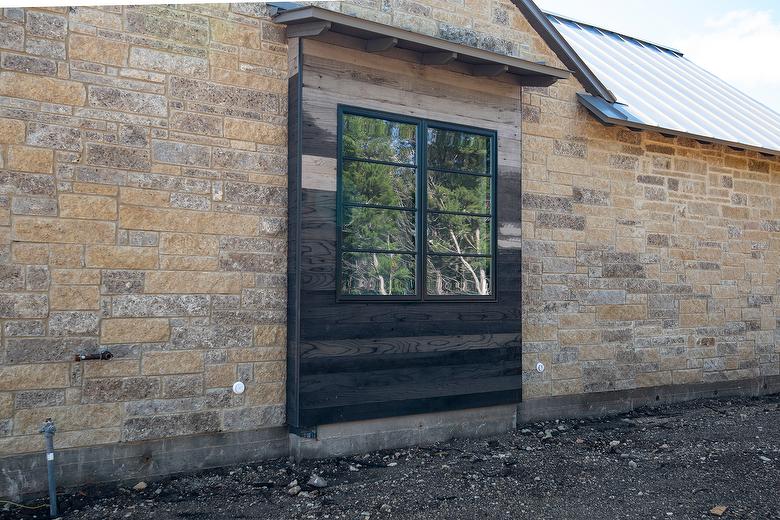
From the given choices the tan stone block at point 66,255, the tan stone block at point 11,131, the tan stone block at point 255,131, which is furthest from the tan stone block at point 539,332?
the tan stone block at point 11,131

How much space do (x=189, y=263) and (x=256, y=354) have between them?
0.91 m

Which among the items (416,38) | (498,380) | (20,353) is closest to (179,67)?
(416,38)

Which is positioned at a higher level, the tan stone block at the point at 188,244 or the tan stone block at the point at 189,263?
the tan stone block at the point at 188,244

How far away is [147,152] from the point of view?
491 centimetres

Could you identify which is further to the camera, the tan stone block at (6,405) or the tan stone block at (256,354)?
the tan stone block at (256,354)

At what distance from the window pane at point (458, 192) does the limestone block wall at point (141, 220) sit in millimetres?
1392

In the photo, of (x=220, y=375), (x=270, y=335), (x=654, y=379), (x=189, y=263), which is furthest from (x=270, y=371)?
(x=654, y=379)

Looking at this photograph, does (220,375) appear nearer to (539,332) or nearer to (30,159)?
(30,159)

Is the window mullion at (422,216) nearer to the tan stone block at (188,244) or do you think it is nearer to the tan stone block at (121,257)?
the tan stone block at (188,244)

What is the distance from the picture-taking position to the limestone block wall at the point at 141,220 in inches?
176

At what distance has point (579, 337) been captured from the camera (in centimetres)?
711

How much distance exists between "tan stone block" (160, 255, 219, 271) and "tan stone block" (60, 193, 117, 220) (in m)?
0.49

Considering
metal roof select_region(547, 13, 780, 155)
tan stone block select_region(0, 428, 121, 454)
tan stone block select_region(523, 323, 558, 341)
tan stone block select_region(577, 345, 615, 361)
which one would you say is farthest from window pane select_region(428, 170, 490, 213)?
tan stone block select_region(0, 428, 121, 454)

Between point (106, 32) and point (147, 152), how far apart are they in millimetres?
900
